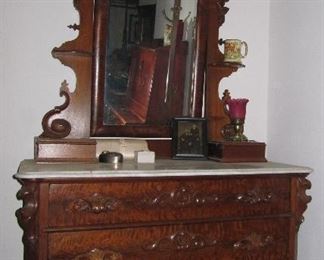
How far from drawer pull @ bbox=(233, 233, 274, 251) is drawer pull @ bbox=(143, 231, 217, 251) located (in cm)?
11

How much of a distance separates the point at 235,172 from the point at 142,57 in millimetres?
641

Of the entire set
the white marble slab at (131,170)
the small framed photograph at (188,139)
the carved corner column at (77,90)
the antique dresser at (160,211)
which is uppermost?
the carved corner column at (77,90)

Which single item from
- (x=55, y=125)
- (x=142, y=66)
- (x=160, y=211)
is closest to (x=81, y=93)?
(x=55, y=125)

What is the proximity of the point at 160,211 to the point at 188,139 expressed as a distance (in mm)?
415

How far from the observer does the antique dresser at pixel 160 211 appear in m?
1.08

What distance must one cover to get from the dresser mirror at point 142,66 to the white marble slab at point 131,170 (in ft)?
0.84

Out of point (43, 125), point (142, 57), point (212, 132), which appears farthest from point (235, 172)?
point (43, 125)

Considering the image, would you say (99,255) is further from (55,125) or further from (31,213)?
(55,125)

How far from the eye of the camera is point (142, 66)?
155 centimetres

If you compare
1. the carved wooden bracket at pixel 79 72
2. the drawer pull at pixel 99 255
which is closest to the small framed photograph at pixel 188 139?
the carved wooden bracket at pixel 79 72

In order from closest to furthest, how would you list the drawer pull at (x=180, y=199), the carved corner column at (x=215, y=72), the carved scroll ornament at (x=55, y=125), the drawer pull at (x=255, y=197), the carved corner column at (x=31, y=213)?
the carved corner column at (x=31, y=213) → the drawer pull at (x=180, y=199) → the drawer pull at (x=255, y=197) → the carved scroll ornament at (x=55, y=125) → the carved corner column at (x=215, y=72)

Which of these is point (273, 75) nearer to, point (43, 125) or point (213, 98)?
point (213, 98)

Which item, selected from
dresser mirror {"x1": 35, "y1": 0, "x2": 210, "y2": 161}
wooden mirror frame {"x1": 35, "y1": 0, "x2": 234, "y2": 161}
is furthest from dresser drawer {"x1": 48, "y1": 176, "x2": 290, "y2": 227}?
dresser mirror {"x1": 35, "y1": 0, "x2": 210, "y2": 161}

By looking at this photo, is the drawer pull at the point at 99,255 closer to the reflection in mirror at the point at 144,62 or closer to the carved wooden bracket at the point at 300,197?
the reflection in mirror at the point at 144,62
